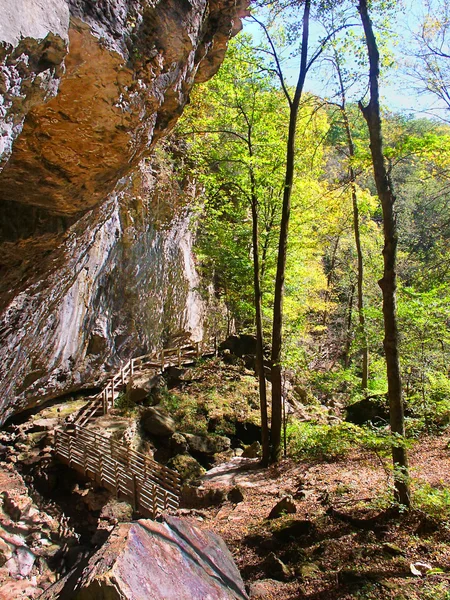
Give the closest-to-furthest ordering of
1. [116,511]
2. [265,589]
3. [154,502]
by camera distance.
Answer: [265,589]
[154,502]
[116,511]

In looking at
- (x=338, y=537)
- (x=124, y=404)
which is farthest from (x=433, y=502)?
(x=124, y=404)

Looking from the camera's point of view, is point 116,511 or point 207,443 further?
point 207,443

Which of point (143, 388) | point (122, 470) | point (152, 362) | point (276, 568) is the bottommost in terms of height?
point (122, 470)

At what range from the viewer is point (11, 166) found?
5.23 meters

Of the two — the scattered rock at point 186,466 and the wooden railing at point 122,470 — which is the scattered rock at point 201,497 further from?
the scattered rock at point 186,466

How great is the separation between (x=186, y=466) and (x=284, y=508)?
5.35m

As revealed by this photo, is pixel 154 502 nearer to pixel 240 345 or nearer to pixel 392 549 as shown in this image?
pixel 392 549

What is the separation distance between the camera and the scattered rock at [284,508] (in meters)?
7.08

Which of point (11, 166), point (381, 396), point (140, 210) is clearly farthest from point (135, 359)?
point (11, 166)

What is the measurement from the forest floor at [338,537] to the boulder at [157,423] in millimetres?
4785

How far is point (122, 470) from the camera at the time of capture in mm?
10688

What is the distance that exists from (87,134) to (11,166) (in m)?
1.08

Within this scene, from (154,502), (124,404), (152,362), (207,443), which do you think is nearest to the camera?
(154,502)

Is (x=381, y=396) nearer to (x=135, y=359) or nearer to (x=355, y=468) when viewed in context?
(x=355, y=468)
